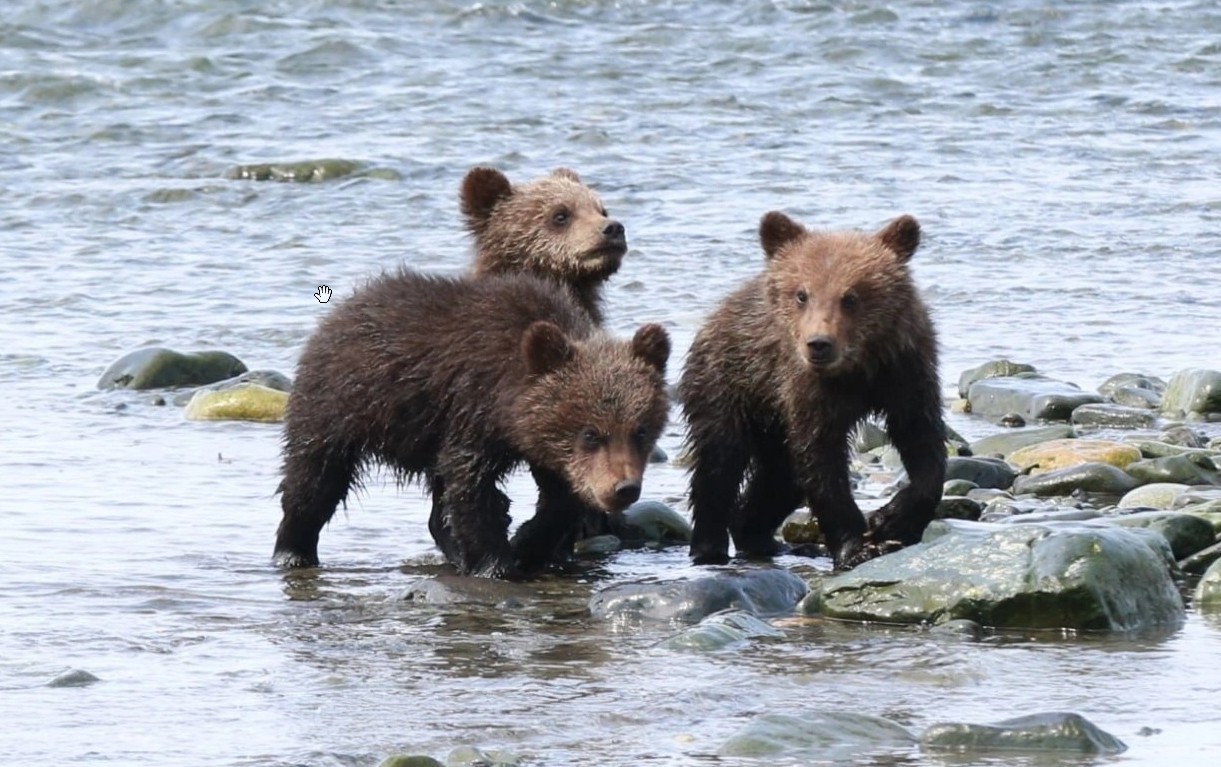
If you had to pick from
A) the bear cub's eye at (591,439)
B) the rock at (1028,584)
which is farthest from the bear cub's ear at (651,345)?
the rock at (1028,584)

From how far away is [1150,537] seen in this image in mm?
8438

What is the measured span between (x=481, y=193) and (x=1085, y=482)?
3.33 meters

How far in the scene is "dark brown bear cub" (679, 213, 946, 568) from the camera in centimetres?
907

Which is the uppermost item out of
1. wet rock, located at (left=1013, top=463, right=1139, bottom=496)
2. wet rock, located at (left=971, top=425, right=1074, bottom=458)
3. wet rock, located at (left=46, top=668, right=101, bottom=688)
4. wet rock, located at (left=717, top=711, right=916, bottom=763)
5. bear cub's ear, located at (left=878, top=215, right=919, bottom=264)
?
bear cub's ear, located at (left=878, top=215, right=919, bottom=264)

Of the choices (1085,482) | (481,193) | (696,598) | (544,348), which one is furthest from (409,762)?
(481,193)

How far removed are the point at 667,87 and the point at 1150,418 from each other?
40.7ft

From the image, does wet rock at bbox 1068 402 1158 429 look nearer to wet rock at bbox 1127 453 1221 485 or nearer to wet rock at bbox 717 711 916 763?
wet rock at bbox 1127 453 1221 485

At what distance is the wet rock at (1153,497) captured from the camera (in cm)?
973

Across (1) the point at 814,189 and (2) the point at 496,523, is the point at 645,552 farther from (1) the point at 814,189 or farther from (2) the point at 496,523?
(1) the point at 814,189

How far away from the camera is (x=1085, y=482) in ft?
33.4

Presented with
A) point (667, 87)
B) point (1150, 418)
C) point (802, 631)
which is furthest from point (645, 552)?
point (667, 87)

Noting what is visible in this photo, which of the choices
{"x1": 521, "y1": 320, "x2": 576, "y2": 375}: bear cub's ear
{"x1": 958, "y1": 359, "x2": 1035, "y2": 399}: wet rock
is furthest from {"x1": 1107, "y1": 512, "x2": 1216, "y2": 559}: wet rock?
{"x1": 958, "y1": 359, "x2": 1035, "y2": 399}: wet rock

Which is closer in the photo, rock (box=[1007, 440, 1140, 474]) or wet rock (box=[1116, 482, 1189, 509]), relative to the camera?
wet rock (box=[1116, 482, 1189, 509])

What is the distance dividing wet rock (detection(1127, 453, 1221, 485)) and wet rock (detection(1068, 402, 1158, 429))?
4.52 feet
